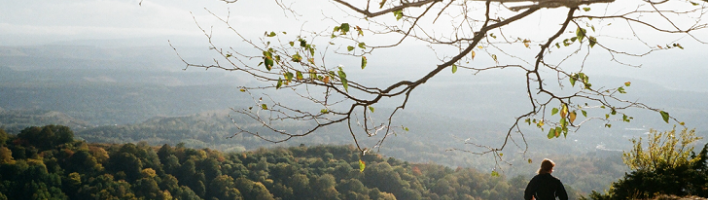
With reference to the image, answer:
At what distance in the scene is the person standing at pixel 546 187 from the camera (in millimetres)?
4547

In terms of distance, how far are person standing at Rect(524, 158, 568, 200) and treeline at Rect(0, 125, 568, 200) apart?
28185mm

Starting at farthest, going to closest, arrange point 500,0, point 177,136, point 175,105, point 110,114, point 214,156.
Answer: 1. point 175,105
2. point 110,114
3. point 177,136
4. point 214,156
5. point 500,0

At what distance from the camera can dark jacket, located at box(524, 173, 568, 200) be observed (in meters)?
4.54

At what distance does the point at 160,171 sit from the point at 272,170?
9448 mm

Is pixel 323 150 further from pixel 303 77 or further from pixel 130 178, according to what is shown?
pixel 303 77

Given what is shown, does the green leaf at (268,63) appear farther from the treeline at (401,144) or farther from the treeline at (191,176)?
the treeline at (401,144)

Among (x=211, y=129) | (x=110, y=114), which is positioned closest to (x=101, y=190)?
(x=211, y=129)

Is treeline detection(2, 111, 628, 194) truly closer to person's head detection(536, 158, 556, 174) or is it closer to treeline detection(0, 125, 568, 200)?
treeline detection(0, 125, 568, 200)

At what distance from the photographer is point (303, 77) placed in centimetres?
265

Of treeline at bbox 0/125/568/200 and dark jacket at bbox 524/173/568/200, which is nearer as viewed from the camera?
dark jacket at bbox 524/173/568/200

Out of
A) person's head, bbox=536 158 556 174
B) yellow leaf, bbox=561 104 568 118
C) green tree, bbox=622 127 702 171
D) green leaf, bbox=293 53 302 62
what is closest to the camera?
green leaf, bbox=293 53 302 62

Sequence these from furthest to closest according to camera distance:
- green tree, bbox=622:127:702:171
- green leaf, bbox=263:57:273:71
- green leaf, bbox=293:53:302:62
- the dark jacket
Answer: green tree, bbox=622:127:702:171 < the dark jacket < green leaf, bbox=293:53:302:62 < green leaf, bbox=263:57:273:71

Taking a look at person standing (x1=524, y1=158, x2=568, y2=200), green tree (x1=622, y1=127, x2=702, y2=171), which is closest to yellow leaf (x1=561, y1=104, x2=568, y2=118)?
person standing (x1=524, y1=158, x2=568, y2=200)

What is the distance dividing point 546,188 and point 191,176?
3401cm
